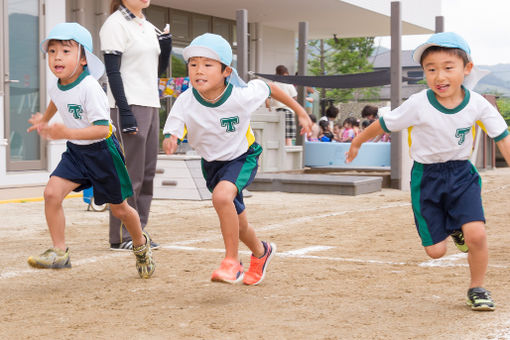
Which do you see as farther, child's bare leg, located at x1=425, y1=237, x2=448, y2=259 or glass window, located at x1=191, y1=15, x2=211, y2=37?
glass window, located at x1=191, y1=15, x2=211, y2=37

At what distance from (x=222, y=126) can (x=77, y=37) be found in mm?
1081

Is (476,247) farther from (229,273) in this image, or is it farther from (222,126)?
(222,126)

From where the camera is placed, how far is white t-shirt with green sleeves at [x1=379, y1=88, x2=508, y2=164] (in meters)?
3.97

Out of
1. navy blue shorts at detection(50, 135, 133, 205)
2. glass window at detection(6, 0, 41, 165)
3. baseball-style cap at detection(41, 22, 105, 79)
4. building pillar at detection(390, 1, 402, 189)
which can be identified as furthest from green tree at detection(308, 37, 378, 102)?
navy blue shorts at detection(50, 135, 133, 205)

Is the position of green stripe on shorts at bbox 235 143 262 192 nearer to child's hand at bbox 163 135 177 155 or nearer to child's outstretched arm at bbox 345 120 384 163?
child's hand at bbox 163 135 177 155

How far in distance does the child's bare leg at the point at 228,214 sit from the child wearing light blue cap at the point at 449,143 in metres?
0.93

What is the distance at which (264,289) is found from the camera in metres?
4.40

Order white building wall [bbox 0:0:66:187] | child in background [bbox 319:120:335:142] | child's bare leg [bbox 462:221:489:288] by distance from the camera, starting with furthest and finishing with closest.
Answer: child in background [bbox 319:120:335:142]
white building wall [bbox 0:0:66:187]
child's bare leg [bbox 462:221:489:288]

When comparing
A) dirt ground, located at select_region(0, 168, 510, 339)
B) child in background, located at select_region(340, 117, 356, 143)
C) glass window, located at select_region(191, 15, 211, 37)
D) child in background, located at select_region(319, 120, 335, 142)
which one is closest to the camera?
dirt ground, located at select_region(0, 168, 510, 339)

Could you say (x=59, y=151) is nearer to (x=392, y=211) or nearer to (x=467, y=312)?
(x=392, y=211)

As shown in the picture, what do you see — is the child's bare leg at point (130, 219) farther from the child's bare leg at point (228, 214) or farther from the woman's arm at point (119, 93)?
the woman's arm at point (119, 93)

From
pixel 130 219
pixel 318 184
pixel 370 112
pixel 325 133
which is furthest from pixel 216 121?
pixel 370 112

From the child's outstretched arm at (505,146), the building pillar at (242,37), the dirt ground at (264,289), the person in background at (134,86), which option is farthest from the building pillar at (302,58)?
the child's outstretched arm at (505,146)

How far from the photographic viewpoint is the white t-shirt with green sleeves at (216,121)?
431 centimetres
